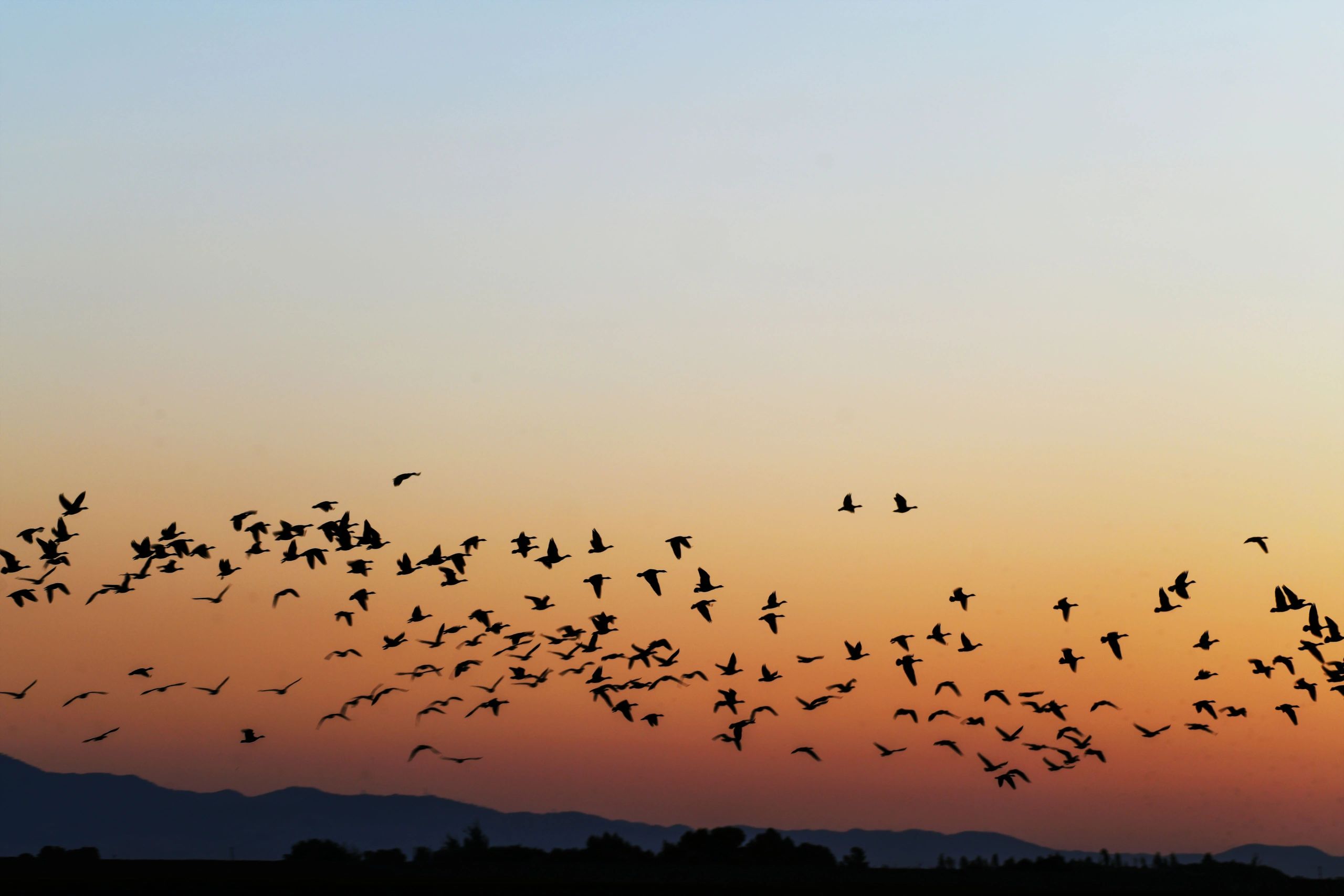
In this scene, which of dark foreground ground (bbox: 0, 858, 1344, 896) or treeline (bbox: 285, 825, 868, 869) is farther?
treeline (bbox: 285, 825, 868, 869)

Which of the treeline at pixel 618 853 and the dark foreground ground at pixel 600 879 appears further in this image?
the treeline at pixel 618 853

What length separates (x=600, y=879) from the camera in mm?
60031

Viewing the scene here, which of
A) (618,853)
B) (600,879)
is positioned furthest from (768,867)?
(600,879)

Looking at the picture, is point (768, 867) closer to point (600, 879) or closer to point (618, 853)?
point (618, 853)

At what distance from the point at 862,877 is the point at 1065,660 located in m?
16.9

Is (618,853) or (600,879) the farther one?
(618,853)

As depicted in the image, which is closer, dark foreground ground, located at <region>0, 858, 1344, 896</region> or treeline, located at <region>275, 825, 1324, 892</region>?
dark foreground ground, located at <region>0, 858, 1344, 896</region>

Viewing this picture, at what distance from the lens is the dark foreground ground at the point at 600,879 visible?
51.3 m

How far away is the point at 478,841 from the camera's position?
7225 centimetres

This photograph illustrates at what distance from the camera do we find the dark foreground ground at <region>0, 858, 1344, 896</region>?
51.3 m

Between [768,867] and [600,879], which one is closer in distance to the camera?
[600,879]

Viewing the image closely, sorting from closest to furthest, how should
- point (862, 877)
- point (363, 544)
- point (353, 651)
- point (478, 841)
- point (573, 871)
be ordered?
point (363, 544) → point (353, 651) → point (573, 871) → point (862, 877) → point (478, 841)

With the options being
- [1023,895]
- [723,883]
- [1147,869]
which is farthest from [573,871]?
[1147,869]

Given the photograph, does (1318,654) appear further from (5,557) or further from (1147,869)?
(5,557)
